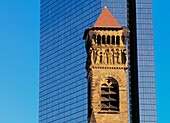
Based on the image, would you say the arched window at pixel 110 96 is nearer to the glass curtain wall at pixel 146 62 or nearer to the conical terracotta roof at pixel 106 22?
the conical terracotta roof at pixel 106 22

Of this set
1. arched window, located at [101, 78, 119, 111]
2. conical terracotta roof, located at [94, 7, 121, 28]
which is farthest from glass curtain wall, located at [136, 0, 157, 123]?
arched window, located at [101, 78, 119, 111]

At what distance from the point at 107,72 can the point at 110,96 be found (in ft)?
10.1

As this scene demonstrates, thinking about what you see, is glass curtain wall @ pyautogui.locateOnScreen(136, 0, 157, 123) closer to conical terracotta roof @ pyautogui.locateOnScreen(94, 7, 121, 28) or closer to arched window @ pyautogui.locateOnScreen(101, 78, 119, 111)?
conical terracotta roof @ pyautogui.locateOnScreen(94, 7, 121, 28)

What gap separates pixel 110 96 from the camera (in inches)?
2712

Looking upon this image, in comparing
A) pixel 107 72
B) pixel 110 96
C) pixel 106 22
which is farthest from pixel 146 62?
pixel 110 96

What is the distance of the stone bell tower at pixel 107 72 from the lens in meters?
68.1

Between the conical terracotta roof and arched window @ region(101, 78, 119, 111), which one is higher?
the conical terracotta roof

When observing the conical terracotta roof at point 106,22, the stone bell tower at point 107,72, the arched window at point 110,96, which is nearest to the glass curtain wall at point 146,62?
the conical terracotta roof at point 106,22

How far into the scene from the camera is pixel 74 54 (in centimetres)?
19612

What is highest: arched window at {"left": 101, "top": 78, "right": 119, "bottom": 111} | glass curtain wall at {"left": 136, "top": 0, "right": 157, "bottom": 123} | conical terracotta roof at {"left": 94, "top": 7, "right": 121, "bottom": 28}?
glass curtain wall at {"left": 136, "top": 0, "right": 157, "bottom": 123}

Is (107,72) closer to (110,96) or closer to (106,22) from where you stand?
(110,96)

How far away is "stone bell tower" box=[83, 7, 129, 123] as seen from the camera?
68.1 metres

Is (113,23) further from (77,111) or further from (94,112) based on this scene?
(77,111)

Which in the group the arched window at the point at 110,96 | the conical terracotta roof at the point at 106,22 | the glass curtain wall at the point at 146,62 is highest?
the glass curtain wall at the point at 146,62
